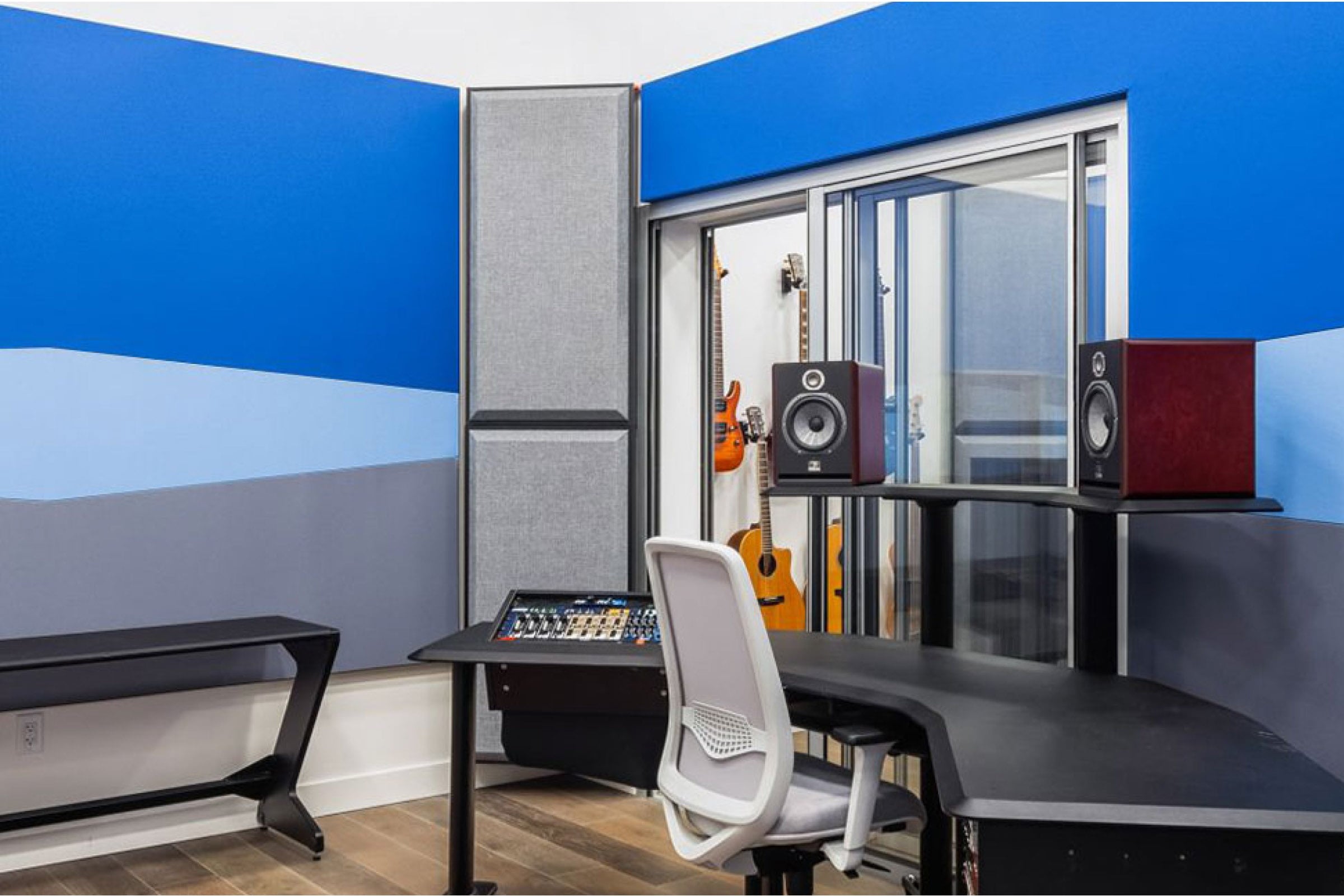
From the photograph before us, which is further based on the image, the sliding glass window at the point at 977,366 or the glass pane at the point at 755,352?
the glass pane at the point at 755,352

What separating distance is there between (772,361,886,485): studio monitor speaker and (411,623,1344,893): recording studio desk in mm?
440

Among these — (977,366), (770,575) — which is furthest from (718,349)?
(977,366)

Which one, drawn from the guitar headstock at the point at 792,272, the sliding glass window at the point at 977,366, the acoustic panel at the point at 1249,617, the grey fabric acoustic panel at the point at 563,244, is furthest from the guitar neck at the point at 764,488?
the acoustic panel at the point at 1249,617

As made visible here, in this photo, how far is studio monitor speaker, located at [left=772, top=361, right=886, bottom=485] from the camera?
3.16 m

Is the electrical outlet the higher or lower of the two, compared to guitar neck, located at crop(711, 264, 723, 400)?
lower

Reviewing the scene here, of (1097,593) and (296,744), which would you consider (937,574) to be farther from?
(296,744)

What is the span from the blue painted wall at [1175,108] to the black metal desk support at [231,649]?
6.97 ft

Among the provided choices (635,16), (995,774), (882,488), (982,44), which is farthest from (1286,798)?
(635,16)

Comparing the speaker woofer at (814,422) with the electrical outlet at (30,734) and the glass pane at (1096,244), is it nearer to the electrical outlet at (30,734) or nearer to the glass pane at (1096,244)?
the glass pane at (1096,244)

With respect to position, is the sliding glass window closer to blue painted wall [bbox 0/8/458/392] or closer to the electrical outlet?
blue painted wall [bbox 0/8/458/392]

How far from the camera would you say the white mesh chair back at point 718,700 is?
2.38m

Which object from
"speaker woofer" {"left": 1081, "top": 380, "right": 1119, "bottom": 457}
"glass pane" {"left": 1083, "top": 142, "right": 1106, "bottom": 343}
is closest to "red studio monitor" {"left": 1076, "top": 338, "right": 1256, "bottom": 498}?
"speaker woofer" {"left": 1081, "top": 380, "right": 1119, "bottom": 457}

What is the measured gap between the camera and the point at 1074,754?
2.07 metres

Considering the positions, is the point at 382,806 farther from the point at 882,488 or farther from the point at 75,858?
the point at 882,488
